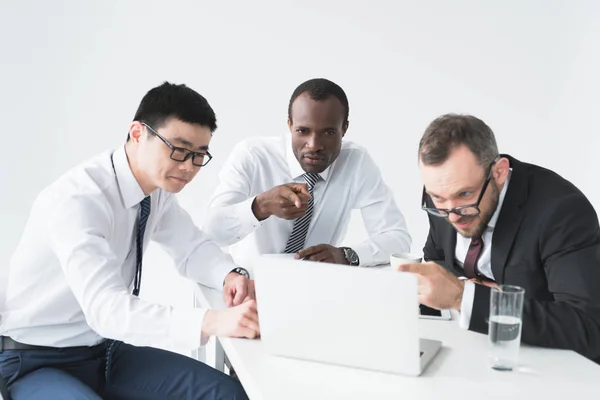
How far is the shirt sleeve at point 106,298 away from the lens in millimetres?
1812

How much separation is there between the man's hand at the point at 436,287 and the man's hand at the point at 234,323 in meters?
0.39

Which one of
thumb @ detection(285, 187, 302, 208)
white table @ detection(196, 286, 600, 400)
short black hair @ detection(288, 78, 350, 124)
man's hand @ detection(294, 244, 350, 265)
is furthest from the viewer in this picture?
short black hair @ detection(288, 78, 350, 124)

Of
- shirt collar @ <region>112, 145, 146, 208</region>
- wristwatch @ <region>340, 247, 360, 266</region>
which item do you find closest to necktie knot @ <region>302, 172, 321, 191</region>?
wristwatch @ <region>340, 247, 360, 266</region>

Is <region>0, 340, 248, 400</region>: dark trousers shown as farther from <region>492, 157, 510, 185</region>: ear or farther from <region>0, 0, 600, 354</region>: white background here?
<region>0, 0, 600, 354</region>: white background

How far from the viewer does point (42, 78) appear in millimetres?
4086

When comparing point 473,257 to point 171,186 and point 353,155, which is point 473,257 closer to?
point 171,186

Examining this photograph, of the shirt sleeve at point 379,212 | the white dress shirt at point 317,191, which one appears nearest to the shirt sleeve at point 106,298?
the white dress shirt at point 317,191

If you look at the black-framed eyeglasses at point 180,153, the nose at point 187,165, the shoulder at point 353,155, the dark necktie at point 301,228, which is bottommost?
the dark necktie at point 301,228

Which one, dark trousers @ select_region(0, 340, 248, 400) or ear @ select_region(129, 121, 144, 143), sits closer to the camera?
dark trousers @ select_region(0, 340, 248, 400)

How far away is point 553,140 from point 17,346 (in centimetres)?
412

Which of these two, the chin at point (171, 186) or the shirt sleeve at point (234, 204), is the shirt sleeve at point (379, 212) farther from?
the chin at point (171, 186)

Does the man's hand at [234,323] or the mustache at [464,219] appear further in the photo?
the mustache at [464,219]

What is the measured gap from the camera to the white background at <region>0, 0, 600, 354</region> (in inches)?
162

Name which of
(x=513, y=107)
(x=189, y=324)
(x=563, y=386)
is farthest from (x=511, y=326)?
(x=513, y=107)
